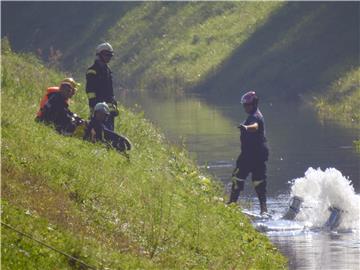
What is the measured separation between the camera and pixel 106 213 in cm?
1216

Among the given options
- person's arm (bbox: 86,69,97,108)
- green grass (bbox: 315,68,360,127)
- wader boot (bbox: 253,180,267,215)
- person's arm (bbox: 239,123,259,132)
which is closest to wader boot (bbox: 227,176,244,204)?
wader boot (bbox: 253,180,267,215)

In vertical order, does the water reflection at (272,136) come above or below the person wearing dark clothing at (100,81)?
below

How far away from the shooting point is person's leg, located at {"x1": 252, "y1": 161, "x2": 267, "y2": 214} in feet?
57.8

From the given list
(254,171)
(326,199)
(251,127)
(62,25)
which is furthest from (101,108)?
(62,25)

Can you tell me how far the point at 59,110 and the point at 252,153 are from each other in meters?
3.09

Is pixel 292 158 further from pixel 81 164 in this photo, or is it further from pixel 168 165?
pixel 81 164

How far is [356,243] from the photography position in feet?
48.7

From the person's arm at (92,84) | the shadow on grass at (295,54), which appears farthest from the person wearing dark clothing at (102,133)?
the shadow on grass at (295,54)

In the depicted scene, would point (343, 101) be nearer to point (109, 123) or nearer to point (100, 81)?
point (100, 81)

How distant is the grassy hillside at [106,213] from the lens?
406 inches

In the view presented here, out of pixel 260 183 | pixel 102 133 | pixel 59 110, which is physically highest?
pixel 59 110

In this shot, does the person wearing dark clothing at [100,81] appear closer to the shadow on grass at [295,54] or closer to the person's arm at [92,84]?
the person's arm at [92,84]

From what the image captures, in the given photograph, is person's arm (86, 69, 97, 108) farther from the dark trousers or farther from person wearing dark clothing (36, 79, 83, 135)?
the dark trousers

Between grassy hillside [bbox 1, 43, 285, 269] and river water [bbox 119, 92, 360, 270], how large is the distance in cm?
83
